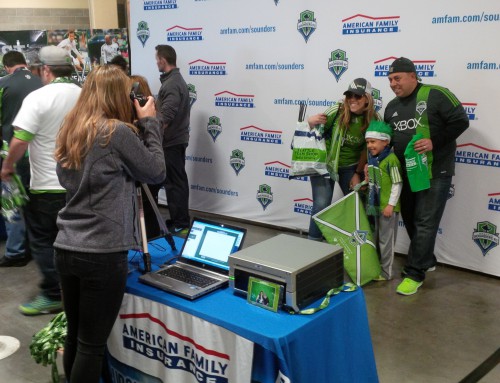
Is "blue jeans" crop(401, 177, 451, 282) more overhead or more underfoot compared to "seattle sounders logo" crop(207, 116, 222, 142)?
more underfoot

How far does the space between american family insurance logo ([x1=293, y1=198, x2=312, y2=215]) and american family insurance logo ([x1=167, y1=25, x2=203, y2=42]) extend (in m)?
1.77

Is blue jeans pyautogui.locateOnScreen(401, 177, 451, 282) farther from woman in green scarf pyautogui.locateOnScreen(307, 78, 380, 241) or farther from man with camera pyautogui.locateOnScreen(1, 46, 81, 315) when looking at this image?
man with camera pyautogui.locateOnScreen(1, 46, 81, 315)

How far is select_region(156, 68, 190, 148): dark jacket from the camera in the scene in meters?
4.42

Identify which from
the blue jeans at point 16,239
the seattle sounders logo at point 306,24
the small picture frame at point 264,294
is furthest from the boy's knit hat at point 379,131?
the blue jeans at point 16,239

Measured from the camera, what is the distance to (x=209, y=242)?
216 cm

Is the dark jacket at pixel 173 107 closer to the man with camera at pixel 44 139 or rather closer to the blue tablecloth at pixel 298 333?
the man with camera at pixel 44 139

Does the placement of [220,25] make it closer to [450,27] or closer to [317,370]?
[450,27]

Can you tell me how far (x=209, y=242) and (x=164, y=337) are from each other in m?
0.41

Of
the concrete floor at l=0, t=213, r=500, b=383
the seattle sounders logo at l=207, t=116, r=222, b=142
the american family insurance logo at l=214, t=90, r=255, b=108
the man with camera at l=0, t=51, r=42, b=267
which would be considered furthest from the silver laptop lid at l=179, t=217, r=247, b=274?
the seattle sounders logo at l=207, t=116, r=222, b=142

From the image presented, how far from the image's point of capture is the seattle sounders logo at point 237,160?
4.97m

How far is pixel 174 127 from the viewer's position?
4.55 meters

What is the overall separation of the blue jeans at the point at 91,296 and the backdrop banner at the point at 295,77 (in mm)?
2726

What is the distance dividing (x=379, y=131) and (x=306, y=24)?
141 centimetres

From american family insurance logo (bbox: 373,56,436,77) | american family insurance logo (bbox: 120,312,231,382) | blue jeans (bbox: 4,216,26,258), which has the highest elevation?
american family insurance logo (bbox: 373,56,436,77)
